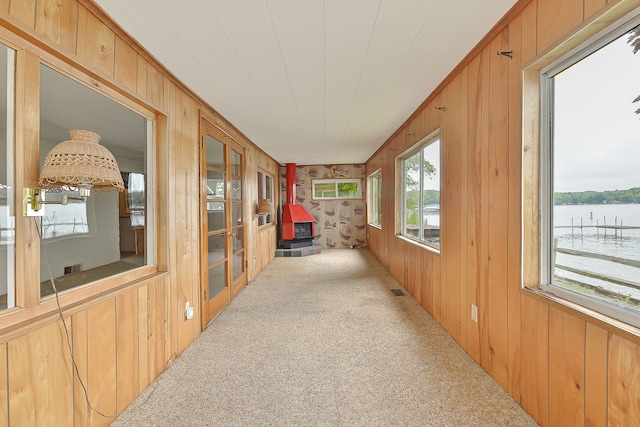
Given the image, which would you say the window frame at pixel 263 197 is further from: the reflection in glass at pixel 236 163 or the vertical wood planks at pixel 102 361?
the vertical wood planks at pixel 102 361

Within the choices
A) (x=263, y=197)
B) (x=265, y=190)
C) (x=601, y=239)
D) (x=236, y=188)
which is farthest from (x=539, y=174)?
(x=265, y=190)

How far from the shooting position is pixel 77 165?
1108 mm

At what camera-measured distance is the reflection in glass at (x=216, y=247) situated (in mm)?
2881

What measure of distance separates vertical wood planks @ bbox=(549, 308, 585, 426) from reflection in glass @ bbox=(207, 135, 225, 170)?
302 cm

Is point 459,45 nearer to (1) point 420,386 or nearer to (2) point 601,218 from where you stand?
(2) point 601,218

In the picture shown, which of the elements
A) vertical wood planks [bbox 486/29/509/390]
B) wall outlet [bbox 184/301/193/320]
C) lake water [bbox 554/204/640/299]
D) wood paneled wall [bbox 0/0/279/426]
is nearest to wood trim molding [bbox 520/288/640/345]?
lake water [bbox 554/204/640/299]

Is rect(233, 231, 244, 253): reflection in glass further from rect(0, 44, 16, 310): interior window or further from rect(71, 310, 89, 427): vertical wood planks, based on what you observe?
rect(0, 44, 16, 310): interior window

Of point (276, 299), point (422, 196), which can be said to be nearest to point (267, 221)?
point (276, 299)

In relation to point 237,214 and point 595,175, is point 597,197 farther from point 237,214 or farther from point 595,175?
point 237,214

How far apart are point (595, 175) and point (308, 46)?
1755 millimetres

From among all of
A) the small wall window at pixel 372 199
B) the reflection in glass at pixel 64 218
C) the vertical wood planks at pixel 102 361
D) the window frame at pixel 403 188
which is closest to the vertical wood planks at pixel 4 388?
the vertical wood planks at pixel 102 361

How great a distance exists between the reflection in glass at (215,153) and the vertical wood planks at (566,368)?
3.02 metres

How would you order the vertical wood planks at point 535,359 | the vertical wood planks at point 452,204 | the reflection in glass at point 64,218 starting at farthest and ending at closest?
the vertical wood planks at point 452,204, the vertical wood planks at point 535,359, the reflection in glass at point 64,218

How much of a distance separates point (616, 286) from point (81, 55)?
106 inches
